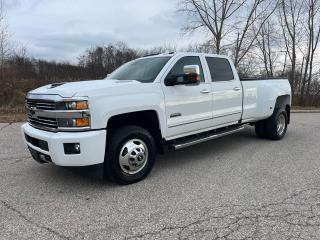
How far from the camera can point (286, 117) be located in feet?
27.1

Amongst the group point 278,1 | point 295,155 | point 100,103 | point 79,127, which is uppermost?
point 278,1

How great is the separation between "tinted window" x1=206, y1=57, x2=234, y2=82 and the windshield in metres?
1.04

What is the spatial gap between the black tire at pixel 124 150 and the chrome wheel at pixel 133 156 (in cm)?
1

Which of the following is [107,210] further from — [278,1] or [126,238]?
[278,1]

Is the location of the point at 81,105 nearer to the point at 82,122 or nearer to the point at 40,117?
the point at 82,122

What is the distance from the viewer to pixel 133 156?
15.3 feet

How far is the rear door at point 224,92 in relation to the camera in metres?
6.11

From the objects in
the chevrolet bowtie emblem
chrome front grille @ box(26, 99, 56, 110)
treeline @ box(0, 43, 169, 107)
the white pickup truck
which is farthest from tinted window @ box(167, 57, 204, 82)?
treeline @ box(0, 43, 169, 107)

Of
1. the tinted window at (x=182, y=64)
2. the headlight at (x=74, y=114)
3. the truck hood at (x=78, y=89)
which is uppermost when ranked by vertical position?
the tinted window at (x=182, y=64)

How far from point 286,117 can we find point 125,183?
519cm

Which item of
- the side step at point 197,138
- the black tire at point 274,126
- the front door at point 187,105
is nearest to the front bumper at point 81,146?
the front door at point 187,105

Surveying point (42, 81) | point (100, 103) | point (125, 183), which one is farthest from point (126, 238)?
point (42, 81)

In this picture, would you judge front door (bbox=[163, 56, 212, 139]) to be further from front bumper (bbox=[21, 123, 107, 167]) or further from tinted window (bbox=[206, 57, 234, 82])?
front bumper (bbox=[21, 123, 107, 167])

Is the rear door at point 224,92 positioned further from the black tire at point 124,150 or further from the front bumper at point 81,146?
the front bumper at point 81,146
